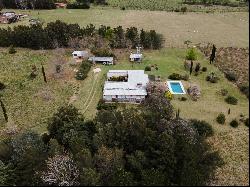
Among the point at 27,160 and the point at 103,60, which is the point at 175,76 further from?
the point at 27,160

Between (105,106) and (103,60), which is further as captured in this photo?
(103,60)

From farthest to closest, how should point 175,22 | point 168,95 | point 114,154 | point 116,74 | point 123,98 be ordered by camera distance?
point 175,22 < point 116,74 < point 123,98 < point 168,95 < point 114,154

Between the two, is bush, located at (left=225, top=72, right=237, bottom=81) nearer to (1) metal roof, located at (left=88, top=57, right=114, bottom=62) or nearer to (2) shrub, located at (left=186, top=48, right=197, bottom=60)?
(2) shrub, located at (left=186, top=48, right=197, bottom=60)

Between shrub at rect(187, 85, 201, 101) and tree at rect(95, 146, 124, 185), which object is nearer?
tree at rect(95, 146, 124, 185)

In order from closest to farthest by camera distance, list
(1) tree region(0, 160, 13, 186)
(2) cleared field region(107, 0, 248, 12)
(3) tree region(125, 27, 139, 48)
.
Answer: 1. (1) tree region(0, 160, 13, 186)
2. (3) tree region(125, 27, 139, 48)
3. (2) cleared field region(107, 0, 248, 12)

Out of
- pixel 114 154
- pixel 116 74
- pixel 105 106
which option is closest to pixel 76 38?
pixel 116 74

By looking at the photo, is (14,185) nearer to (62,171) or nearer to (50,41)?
(62,171)

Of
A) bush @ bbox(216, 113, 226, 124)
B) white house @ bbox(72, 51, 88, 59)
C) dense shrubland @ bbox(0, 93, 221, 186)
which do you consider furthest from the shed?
bush @ bbox(216, 113, 226, 124)

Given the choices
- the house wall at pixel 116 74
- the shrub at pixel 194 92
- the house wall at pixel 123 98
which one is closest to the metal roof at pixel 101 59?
the house wall at pixel 116 74
